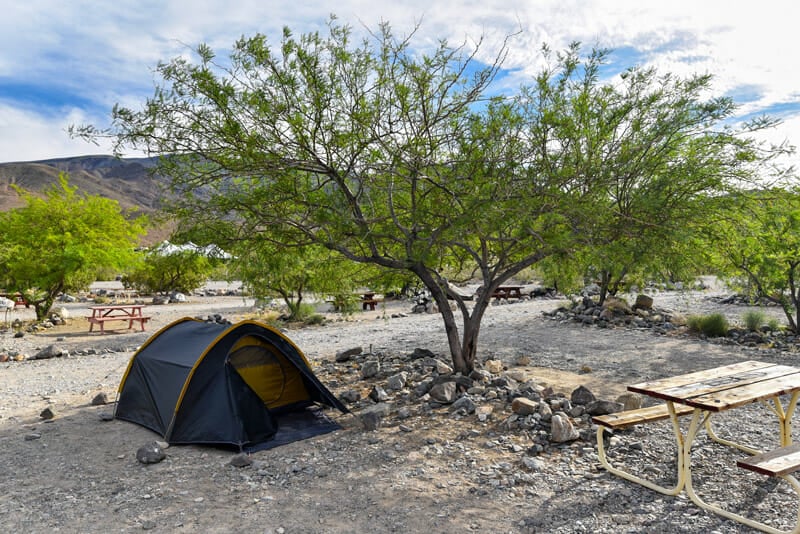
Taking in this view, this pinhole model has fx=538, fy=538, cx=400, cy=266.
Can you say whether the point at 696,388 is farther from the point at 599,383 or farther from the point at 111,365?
the point at 111,365

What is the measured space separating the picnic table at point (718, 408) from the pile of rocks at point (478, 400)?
33.4 inches

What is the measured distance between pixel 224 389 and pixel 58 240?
13354mm

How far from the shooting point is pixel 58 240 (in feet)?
54.1

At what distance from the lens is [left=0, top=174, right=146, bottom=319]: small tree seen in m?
16.3

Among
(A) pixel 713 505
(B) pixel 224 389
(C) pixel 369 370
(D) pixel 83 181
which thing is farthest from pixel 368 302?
(D) pixel 83 181

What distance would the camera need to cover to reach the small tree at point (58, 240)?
16.3 meters

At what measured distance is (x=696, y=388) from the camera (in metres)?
4.93

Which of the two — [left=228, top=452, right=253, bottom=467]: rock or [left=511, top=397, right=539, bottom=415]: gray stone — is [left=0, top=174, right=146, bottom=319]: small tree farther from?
[left=511, top=397, right=539, bottom=415]: gray stone

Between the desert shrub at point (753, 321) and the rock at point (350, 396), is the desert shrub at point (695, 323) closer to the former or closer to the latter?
the desert shrub at point (753, 321)

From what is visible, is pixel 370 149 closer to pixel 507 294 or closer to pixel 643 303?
pixel 643 303

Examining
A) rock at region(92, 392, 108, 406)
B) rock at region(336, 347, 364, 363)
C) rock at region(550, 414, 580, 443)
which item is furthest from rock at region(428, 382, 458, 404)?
rock at region(92, 392, 108, 406)

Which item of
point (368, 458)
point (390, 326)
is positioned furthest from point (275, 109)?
point (390, 326)

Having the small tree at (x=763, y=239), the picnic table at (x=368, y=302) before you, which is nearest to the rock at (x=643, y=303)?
the small tree at (x=763, y=239)

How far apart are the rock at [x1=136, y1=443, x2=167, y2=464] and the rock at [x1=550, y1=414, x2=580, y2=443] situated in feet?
14.0
